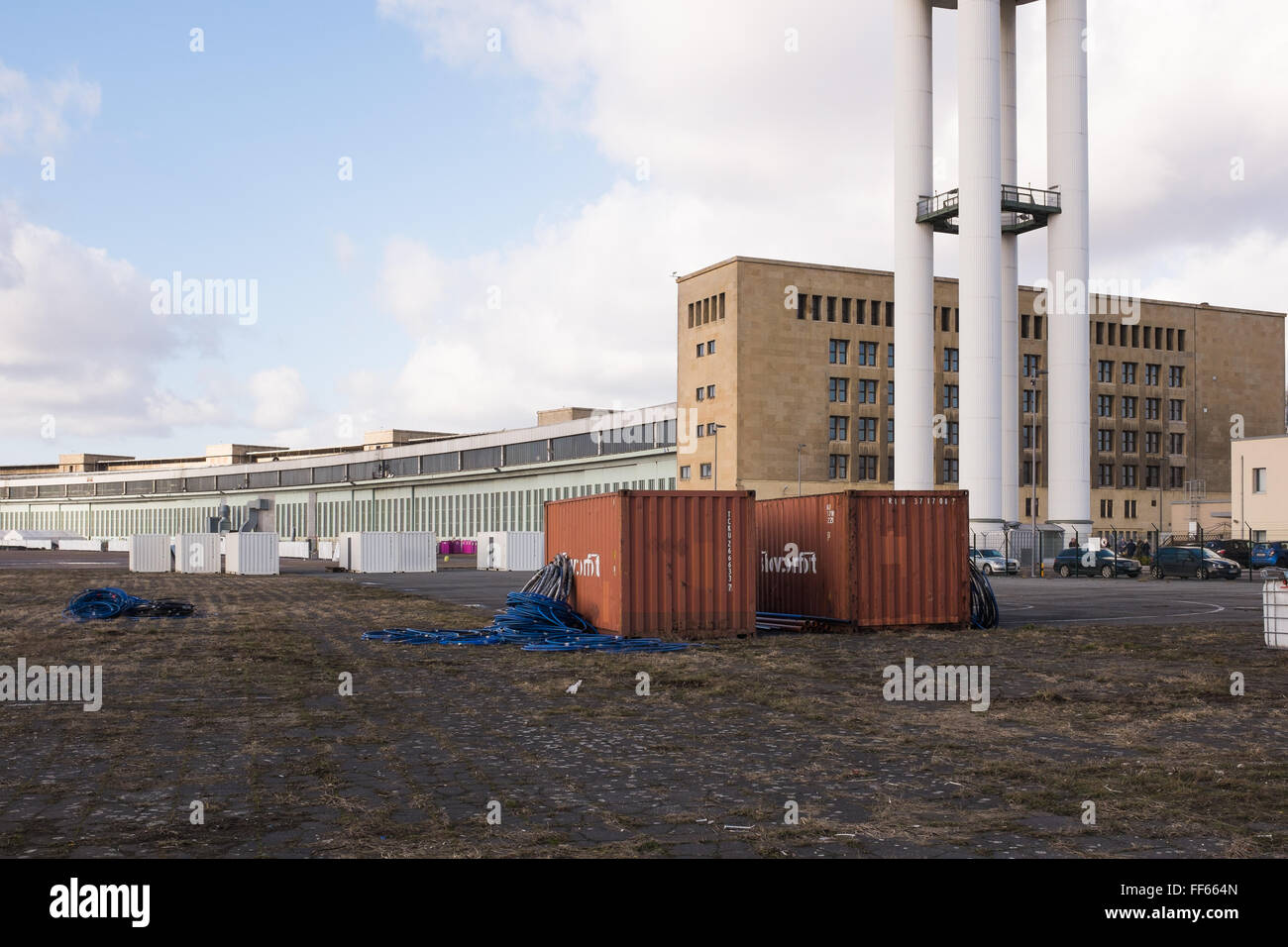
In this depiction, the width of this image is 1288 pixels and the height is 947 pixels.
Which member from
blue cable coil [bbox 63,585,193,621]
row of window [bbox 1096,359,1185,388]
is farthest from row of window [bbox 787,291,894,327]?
blue cable coil [bbox 63,585,193,621]

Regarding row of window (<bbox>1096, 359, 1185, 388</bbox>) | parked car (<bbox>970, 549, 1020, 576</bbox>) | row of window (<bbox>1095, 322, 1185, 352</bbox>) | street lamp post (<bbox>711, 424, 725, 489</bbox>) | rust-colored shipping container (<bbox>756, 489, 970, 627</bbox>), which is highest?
row of window (<bbox>1095, 322, 1185, 352</bbox>)

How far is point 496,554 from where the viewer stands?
7144 cm

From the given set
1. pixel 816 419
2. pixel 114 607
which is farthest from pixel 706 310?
pixel 114 607

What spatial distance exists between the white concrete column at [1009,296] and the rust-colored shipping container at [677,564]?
5207 centimetres

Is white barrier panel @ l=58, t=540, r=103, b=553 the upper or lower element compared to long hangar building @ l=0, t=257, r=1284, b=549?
lower

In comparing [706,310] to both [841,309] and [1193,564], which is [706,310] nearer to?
[841,309]

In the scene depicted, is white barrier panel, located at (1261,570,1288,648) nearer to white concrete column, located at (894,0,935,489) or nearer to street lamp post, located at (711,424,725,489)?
white concrete column, located at (894,0,935,489)

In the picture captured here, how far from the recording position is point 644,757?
10828 millimetres

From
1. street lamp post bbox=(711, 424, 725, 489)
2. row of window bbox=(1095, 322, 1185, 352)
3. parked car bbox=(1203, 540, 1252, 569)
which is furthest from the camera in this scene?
row of window bbox=(1095, 322, 1185, 352)

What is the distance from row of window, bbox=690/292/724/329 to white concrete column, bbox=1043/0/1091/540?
24.8 meters

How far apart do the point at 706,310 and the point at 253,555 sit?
41.9 meters

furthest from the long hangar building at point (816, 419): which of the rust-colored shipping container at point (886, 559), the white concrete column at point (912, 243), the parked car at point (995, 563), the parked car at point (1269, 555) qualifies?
the rust-colored shipping container at point (886, 559)

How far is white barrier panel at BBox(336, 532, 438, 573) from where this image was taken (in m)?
64.6

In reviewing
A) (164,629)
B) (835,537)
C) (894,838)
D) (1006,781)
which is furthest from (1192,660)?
(164,629)
